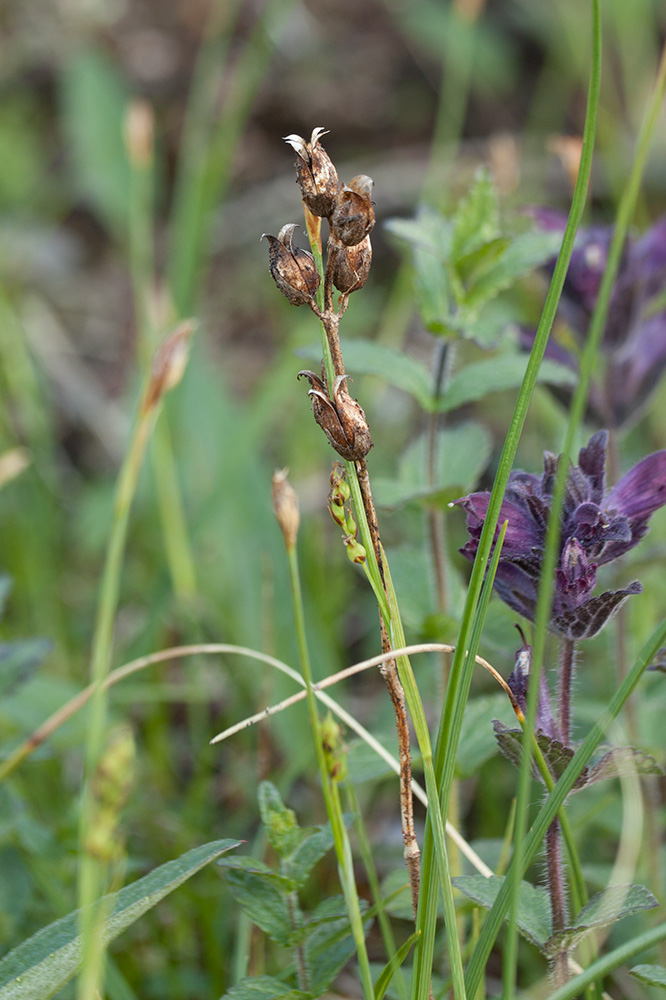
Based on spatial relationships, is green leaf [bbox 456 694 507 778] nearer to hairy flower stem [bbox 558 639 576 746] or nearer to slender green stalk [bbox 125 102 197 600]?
hairy flower stem [bbox 558 639 576 746]

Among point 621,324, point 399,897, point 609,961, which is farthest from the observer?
point 621,324

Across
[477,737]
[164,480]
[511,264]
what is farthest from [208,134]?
[477,737]

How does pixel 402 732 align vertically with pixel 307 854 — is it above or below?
above

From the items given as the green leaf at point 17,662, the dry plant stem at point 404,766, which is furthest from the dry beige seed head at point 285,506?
the green leaf at point 17,662

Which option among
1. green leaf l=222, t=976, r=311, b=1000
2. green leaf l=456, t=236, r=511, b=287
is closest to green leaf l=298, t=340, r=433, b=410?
green leaf l=456, t=236, r=511, b=287

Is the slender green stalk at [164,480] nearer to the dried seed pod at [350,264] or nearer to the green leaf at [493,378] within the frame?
the green leaf at [493,378]

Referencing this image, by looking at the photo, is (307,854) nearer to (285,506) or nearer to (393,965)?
(393,965)
